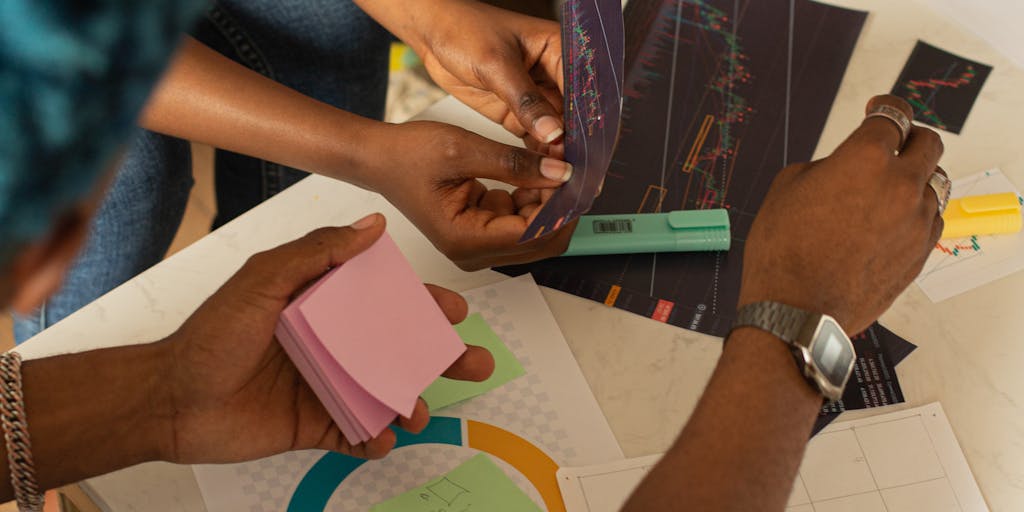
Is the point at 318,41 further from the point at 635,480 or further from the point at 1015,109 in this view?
the point at 1015,109

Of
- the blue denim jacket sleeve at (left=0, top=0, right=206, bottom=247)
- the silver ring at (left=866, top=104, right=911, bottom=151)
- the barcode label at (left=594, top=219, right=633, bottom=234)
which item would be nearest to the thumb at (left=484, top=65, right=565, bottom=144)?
the barcode label at (left=594, top=219, right=633, bottom=234)

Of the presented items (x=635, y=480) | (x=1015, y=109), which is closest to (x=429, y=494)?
(x=635, y=480)

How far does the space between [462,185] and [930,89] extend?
612 millimetres

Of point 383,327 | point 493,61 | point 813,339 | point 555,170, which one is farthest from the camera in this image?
point 493,61

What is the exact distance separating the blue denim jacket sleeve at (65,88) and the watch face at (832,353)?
548 mm

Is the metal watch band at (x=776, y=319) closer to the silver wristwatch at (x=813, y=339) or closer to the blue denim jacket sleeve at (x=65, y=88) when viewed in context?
the silver wristwatch at (x=813, y=339)

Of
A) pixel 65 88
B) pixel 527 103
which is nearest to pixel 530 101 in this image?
pixel 527 103

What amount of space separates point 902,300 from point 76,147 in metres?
0.87

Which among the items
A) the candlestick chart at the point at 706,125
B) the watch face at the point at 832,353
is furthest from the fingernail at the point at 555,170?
the watch face at the point at 832,353

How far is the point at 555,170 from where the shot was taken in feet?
2.95

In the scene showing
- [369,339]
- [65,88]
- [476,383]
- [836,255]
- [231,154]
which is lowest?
[231,154]

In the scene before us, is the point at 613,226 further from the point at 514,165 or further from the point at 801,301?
the point at 801,301

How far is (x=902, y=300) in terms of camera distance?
3.06 ft

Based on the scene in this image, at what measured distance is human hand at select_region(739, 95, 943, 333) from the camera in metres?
0.72
